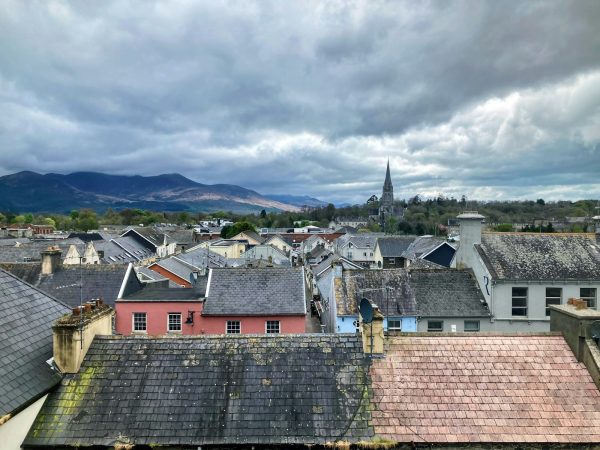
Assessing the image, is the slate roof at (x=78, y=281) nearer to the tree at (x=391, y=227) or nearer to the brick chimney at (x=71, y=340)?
the brick chimney at (x=71, y=340)

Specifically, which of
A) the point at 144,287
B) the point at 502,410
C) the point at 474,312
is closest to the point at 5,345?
the point at 502,410

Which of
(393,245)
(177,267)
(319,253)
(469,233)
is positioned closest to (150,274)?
(177,267)

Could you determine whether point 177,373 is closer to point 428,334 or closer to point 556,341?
point 428,334

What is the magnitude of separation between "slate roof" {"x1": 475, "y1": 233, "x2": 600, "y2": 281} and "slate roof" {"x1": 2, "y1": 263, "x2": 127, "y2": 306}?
84.6ft

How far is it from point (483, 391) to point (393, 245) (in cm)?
7032

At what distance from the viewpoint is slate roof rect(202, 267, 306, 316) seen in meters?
28.6

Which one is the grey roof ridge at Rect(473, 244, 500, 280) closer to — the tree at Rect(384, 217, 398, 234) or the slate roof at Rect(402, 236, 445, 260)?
the slate roof at Rect(402, 236, 445, 260)

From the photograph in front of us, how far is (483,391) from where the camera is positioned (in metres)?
11.0

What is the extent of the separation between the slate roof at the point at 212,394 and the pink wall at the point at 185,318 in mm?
16448

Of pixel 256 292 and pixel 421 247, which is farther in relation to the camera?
pixel 421 247

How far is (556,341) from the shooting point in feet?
41.0

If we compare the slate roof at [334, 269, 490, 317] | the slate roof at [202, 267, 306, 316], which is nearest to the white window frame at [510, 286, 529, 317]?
the slate roof at [334, 269, 490, 317]

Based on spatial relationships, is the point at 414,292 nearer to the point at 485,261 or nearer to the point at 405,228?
the point at 485,261

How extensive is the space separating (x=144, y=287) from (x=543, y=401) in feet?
93.4
